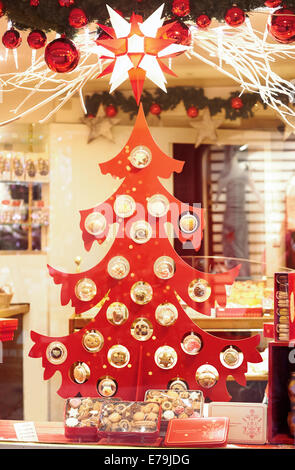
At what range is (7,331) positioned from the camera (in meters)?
3.21

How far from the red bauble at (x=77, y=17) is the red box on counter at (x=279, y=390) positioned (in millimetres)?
1679

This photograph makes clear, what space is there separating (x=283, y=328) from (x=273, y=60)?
1304 mm

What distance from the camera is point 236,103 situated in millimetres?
3270

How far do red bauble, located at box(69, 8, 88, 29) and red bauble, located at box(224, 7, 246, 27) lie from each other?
0.65 m

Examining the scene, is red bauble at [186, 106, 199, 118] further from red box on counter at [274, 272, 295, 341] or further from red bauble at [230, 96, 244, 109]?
red box on counter at [274, 272, 295, 341]

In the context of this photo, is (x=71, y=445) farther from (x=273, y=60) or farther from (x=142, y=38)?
(x=273, y=60)

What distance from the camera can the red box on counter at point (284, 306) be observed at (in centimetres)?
275

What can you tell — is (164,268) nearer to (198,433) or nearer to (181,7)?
(198,433)

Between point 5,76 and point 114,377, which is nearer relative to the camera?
point 114,377

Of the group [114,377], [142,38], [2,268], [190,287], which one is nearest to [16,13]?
[142,38]

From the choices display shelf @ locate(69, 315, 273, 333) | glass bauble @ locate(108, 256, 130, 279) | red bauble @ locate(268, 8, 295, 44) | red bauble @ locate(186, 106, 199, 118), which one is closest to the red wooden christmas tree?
glass bauble @ locate(108, 256, 130, 279)
